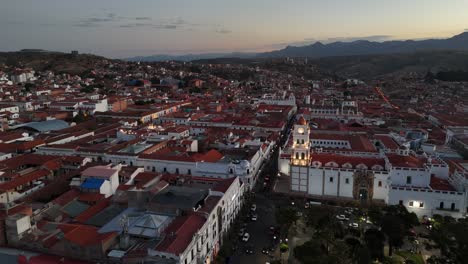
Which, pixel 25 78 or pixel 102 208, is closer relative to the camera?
pixel 102 208

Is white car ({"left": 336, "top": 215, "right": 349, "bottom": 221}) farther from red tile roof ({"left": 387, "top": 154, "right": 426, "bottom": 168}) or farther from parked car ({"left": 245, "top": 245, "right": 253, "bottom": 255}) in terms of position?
parked car ({"left": 245, "top": 245, "right": 253, "bottom": 255})

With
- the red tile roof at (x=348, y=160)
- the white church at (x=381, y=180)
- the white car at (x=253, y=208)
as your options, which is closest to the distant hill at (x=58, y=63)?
the white church at (x=381, y=180)

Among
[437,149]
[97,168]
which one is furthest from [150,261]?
[437,149]

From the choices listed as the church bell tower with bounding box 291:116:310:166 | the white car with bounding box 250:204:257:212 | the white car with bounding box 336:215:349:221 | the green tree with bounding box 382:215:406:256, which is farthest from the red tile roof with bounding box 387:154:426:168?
the white car with bounding box 250:204:257:212

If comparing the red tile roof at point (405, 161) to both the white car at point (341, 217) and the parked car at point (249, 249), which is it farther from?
the parked car at point (249, 249)

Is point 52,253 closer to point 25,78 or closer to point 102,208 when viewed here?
point 102,208

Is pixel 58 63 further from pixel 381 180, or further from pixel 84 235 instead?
pixel 381 180

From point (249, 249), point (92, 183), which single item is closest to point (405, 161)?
point (249, 249)
